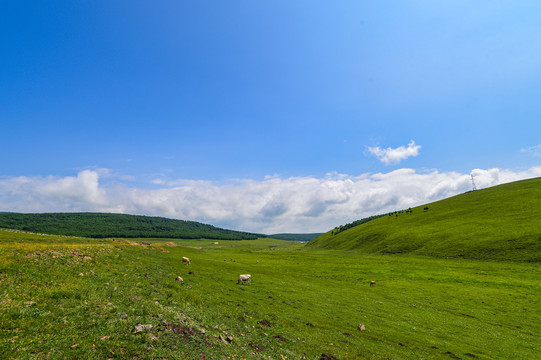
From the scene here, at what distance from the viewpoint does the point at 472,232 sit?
3903 inches

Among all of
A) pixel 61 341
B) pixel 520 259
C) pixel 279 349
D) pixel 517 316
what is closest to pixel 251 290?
pixel 279 349

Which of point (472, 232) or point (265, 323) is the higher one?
point (472, 232)

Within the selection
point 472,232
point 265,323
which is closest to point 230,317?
point 265,323

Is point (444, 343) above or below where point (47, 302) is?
below

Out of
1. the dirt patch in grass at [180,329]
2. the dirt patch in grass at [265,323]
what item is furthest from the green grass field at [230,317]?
the dirt patch in grass at [265,323]

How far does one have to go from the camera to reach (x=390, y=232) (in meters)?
138

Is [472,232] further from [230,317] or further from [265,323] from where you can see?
[230,317]

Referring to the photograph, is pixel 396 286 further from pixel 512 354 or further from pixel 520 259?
pixel 520 259

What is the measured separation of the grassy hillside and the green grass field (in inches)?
1572

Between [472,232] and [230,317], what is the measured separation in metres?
121

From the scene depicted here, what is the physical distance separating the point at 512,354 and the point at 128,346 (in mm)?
34395

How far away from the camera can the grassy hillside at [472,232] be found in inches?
3137

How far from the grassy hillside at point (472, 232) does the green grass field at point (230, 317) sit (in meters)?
39.9

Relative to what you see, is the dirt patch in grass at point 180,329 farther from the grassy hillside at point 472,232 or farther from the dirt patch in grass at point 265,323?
the grassy hillside at point 472,232
